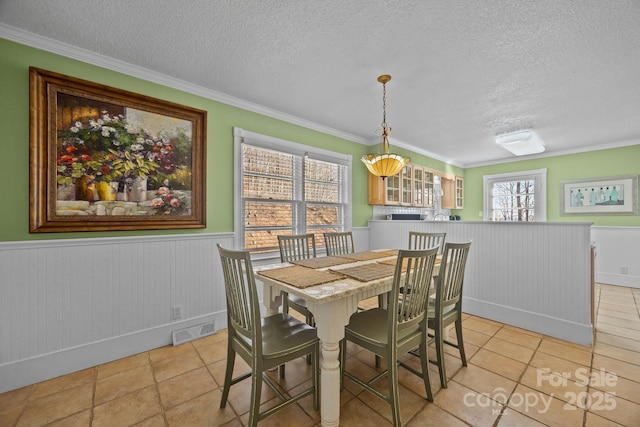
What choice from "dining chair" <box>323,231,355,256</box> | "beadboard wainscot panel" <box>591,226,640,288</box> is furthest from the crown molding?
"beadboard wainscot panel" <box>591,226,640,288</box>

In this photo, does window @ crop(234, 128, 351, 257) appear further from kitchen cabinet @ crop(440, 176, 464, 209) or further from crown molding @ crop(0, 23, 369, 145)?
kitchen cabinet @ crop(440, 176, 464, 209)

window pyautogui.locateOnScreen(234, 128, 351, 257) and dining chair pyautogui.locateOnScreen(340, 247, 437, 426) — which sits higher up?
window pyautogui.locateOnScreen(234, 128, 351, 257)

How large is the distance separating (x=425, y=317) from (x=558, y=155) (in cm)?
548

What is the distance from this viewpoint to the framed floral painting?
198 centimetres

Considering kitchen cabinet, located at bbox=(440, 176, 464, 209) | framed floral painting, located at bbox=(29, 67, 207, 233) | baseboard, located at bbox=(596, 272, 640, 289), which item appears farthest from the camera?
kitchen cabinet, located at bbox=(440, 176, 464, 209)

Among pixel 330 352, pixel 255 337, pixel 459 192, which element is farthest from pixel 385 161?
pixel 459 192

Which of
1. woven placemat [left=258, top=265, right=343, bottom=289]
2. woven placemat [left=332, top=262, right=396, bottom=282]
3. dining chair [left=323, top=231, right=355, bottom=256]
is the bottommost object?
woven placemat [left=258, top=265, right=343, bottom=289]

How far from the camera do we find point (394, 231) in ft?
13.4

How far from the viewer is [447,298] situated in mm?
1949

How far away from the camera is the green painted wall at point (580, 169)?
14.6 feet

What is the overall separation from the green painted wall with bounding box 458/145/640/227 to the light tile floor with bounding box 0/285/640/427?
10.6 feet

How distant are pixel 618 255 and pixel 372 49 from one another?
5.47m

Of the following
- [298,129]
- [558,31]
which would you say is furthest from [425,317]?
[298,129]

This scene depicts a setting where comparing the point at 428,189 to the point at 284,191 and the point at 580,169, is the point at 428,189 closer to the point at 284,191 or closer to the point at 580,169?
the point at 580,169
